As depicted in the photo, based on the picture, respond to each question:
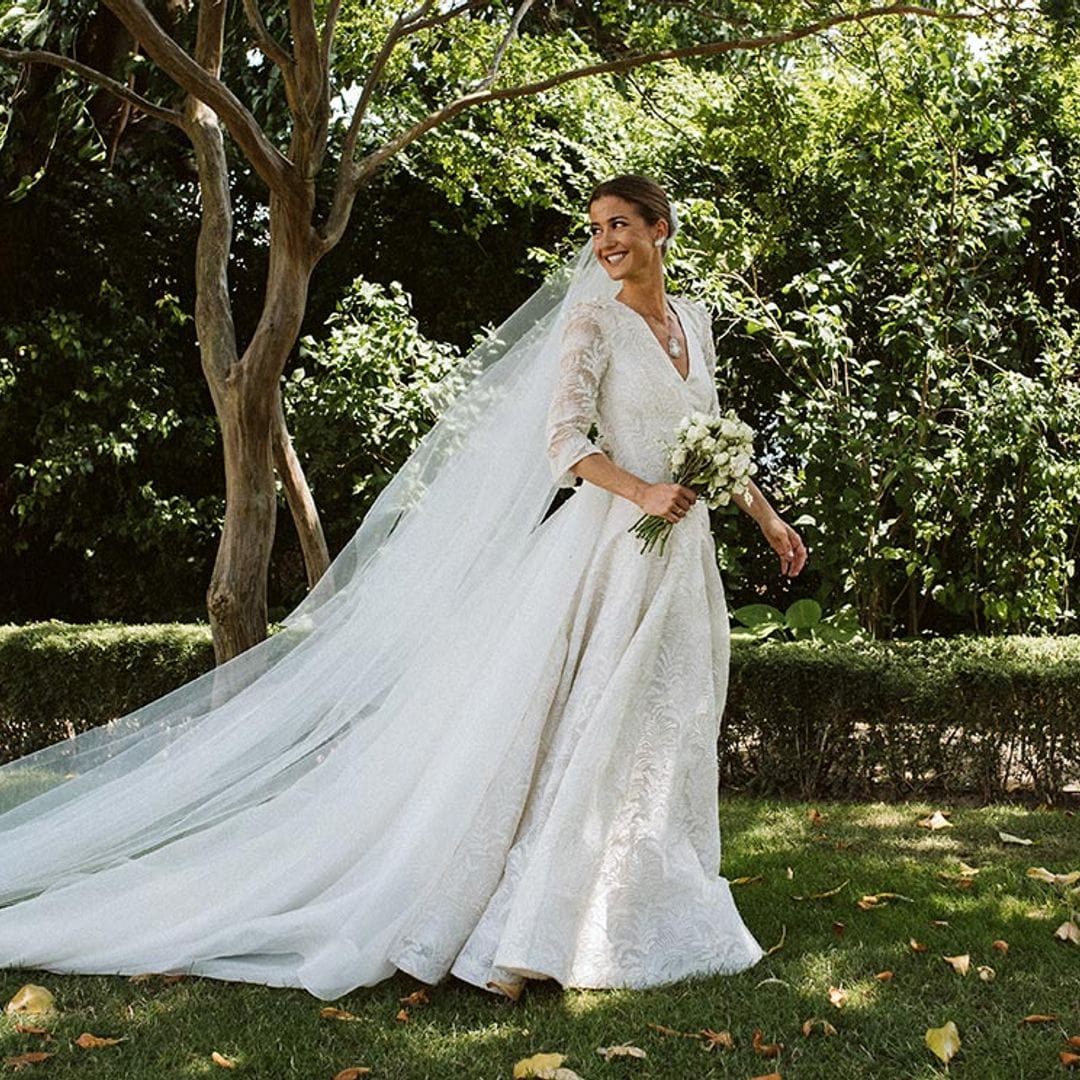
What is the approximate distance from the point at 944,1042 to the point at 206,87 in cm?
472

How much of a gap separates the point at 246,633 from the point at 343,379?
2.95 metres

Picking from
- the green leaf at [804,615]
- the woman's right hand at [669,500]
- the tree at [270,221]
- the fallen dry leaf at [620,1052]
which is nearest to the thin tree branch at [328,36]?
the tree at [270,221]

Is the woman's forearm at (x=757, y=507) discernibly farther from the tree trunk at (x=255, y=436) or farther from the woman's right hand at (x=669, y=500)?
the tree trunk at (x=255, y=436)

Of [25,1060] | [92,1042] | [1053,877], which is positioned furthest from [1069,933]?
[25,1060]

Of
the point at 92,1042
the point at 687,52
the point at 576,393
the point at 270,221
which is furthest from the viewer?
the point at 270,221

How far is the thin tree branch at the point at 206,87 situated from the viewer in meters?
5.88

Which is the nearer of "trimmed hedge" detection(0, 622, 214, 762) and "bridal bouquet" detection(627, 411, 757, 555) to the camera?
"bridal bouquet" detection(627, 411, 757, 555)

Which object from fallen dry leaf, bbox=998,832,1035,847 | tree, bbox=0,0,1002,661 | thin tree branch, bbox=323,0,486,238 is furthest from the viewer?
thin tree branch, bbox=323,0,486,238

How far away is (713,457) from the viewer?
398cm

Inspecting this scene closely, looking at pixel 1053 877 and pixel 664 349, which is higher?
pixel 664 349

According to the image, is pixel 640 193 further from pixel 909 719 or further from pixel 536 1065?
pixel 909 719

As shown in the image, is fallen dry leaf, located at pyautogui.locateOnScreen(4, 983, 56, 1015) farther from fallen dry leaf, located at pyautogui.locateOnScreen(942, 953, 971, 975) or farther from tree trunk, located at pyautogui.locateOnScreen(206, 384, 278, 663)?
tree trunk, located at pyautogui.locateOnScreen(206, 384, 278, 663)

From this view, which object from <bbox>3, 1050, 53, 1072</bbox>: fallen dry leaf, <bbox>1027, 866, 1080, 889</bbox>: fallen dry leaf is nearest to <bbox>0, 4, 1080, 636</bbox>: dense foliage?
<bbox>1027, 866, 1080, 889</bbox>: fallen dry leaf

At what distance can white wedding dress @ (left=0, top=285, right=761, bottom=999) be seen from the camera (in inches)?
155
